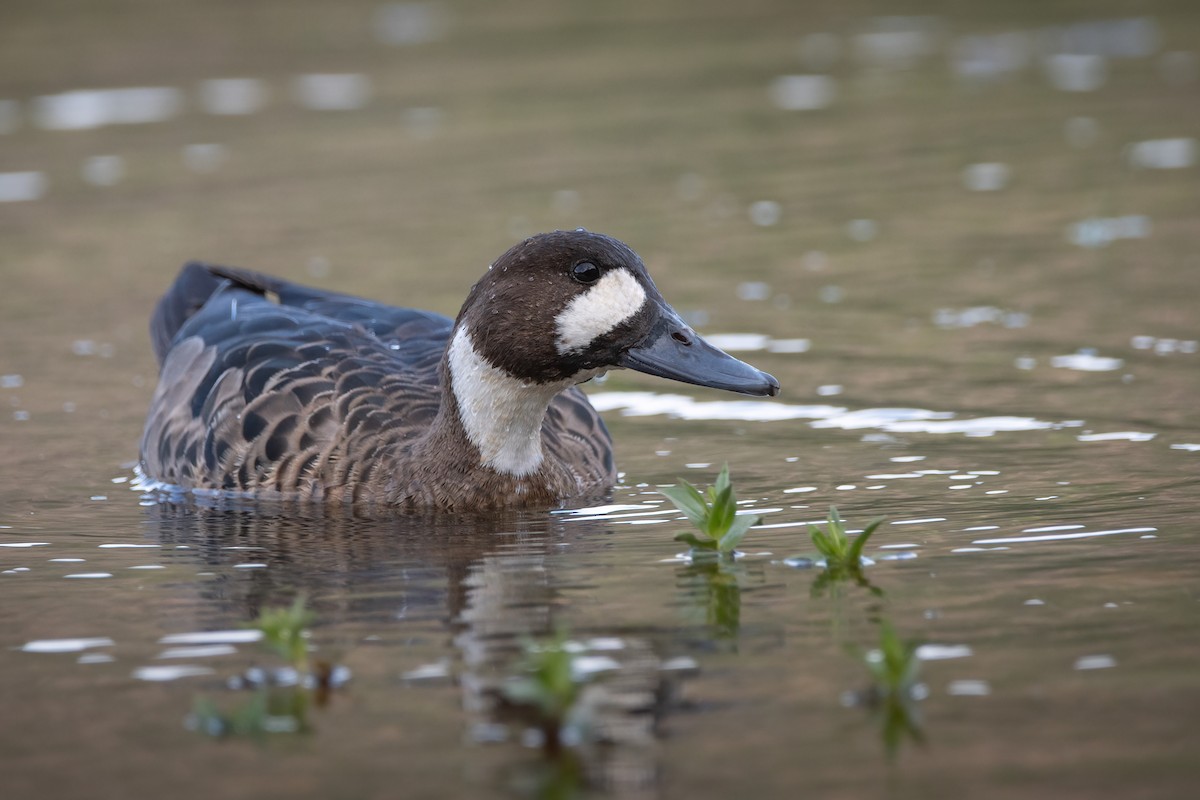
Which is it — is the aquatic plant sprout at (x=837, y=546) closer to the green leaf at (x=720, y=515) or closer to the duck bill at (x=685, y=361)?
the green leaf at (x=720, y=515)

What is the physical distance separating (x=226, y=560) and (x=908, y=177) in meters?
9.82

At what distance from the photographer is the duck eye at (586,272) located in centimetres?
783

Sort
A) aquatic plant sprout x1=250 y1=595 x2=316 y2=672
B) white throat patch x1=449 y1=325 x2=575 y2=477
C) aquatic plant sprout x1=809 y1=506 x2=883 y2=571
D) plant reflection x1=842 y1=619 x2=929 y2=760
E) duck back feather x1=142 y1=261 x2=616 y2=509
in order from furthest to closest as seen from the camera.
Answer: duck back feather x1=142 y1=261 x2=616 y2=509 → white throat patch x1=449 y1=325 x2=575 y2=477 → aquatic plant sprout x1=809 y1=506 x2=883 y2=571 → aquatic plant sprout x1=250 y1=595 x2=316 y2=672 → plant reflection x1=842 y1=619 x2=929 y2=760

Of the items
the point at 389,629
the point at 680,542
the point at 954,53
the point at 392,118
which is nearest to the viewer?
the point at 389,629

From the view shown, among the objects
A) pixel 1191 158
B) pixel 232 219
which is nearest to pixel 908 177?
pixel 1191 158

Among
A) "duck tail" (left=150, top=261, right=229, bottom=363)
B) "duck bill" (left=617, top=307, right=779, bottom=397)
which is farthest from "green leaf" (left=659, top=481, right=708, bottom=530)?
"duck tail" (left=150, top=261, right=229, bottom=363)

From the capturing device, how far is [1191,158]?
16094mm

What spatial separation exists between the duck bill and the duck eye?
308mm

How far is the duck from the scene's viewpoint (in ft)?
25.6

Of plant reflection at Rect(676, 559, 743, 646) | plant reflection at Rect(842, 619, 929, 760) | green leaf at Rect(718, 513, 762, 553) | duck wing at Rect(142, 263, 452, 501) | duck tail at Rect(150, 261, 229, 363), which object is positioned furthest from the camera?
duck tail at Rect(150, 261, 229, 363)

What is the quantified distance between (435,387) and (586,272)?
1358 millimetres

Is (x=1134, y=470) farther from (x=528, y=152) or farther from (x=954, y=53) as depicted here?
(x=954, y=53)

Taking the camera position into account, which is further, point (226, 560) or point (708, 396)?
point (708, 396)

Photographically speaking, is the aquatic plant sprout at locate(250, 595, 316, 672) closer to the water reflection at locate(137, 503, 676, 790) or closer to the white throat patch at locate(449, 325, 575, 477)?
the water reflection at locate(137, 503, 676, 790)
